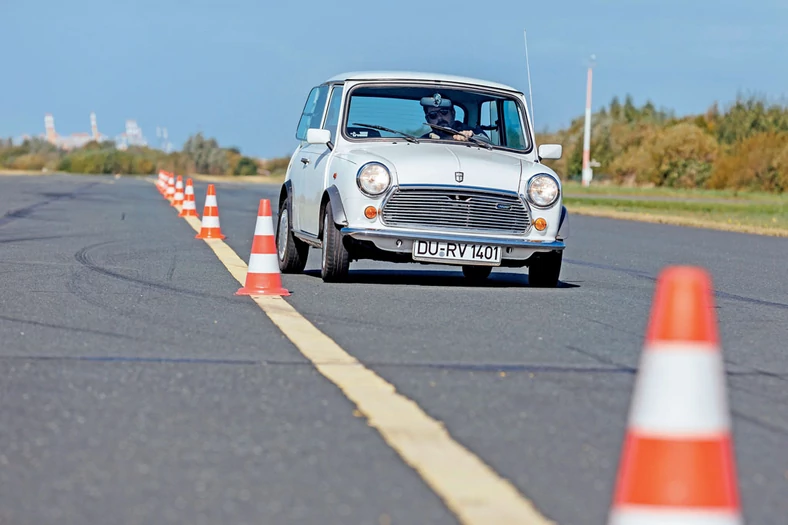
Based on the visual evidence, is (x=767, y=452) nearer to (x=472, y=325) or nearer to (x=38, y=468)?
(x=38, y=468)

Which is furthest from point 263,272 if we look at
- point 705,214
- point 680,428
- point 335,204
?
point 705,214

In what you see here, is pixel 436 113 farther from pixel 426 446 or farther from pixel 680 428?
pixel 680 428

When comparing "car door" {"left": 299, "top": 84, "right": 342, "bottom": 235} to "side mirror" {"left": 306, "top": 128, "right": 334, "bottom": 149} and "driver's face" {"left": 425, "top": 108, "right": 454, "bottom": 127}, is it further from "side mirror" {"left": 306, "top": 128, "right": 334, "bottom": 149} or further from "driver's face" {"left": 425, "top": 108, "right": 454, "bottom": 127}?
"driver's face" {"left": 425, "top": 108, "right": 454, "bottom": 127}

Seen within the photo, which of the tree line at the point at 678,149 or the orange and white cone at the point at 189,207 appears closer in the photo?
the orange and white cone at the point at 189,207

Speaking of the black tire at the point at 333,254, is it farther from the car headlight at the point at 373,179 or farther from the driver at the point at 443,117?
the driver at the point at 443,117

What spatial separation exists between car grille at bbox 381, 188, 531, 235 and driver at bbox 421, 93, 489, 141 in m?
1.05

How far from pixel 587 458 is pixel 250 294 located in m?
5.11

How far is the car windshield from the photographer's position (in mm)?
11117

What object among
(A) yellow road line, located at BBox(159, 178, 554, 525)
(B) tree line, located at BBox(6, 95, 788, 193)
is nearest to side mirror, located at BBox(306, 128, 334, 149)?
(A) yellow road line, located at BBox(159, 178, 554, 525)

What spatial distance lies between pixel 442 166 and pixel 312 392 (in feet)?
16.7

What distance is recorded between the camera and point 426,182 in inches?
400

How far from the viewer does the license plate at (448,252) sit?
1001 cm

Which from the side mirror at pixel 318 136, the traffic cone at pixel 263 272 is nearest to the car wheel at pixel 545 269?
the side mirror at pixel 318 136

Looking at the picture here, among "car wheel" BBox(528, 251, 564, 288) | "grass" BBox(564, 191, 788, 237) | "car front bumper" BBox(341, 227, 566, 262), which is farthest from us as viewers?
"grass" BBox(564, 191, 788, 237)
